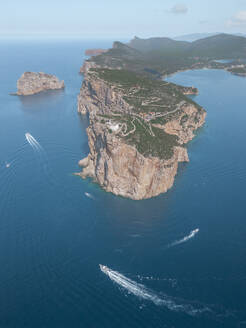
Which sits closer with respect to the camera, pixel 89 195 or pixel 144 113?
pixel 89 195

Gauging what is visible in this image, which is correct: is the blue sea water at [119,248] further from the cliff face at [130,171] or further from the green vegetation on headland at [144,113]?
the green vegetation on headland at [144,113]

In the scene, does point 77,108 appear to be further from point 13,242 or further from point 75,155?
point 13,242

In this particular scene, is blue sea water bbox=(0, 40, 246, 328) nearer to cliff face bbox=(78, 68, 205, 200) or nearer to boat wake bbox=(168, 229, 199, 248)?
boat wake bbox=(168, 229, 199, 248)

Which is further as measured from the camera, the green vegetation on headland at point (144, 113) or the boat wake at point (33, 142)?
the boat wake at point (33, 142)

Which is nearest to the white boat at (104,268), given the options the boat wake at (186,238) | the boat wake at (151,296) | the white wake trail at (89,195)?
the boat wake at (151,296)

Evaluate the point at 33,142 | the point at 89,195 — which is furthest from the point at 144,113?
the point at 33,142

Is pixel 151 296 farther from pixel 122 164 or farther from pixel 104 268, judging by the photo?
pixel 122 164

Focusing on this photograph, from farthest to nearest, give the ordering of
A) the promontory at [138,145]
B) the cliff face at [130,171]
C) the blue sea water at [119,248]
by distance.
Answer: the promontory at [138,145]
the cliff face at [130,171]
the blue sea water at [119,248]

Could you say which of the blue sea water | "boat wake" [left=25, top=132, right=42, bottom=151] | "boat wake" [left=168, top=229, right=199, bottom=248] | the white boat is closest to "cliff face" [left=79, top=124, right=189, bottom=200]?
the blue sea water
